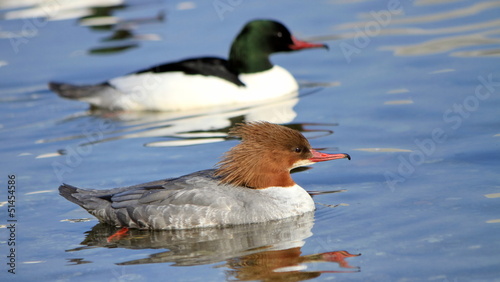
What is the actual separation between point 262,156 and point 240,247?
114 cm

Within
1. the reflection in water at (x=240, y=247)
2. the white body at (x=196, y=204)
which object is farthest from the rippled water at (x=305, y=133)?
the white body at (x=196, y=204)

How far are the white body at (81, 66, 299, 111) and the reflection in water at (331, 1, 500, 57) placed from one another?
2.68 meters

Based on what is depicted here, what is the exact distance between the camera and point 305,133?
12.0 meters

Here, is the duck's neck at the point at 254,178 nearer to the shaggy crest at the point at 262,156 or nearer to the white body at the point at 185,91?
the shaggy crest at the point at 262,156

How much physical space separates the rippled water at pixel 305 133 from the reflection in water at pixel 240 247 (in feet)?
0.08

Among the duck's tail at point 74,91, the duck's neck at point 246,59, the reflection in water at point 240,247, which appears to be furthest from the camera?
the duck's neck at point 246,59

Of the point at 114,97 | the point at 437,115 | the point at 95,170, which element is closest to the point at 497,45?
the point at 437,115

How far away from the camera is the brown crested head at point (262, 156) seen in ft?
29.2

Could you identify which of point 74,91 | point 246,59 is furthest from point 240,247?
point 74,91

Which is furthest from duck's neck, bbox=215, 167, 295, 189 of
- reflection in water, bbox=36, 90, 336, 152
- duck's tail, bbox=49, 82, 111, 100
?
duck's tail, bbox=49, 82, 111, 100

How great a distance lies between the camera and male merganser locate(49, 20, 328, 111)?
14.2 meters

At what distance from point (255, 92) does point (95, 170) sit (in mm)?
3991

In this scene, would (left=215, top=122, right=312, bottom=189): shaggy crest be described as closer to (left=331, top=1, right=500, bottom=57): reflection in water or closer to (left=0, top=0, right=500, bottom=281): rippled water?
(left=0, top=0, right=500, bottom=281): rippled water

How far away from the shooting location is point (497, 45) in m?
15.0
